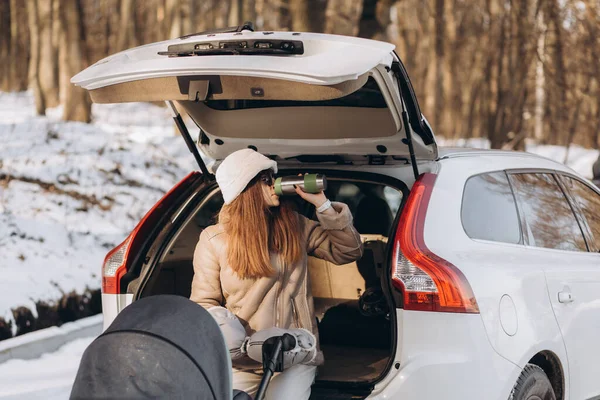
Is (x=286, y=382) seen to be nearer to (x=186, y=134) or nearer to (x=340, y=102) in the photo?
(x=340, y=102)

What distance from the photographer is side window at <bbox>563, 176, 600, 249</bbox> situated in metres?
5.51

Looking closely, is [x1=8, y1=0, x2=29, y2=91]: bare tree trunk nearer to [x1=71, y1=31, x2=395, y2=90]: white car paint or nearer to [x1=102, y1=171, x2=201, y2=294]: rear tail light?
[x1=102, y1=171, x2=201, y2=294]: rear tail light

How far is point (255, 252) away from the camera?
14.0 feet

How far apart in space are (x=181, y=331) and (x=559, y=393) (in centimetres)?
240

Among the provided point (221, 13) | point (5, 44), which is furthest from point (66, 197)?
point (221, 13)

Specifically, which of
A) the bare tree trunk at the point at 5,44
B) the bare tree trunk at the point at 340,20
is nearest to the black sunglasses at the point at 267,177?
the bare tree trunk at the point at 340,20

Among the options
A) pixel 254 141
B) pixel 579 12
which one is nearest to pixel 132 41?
pixel 579 12

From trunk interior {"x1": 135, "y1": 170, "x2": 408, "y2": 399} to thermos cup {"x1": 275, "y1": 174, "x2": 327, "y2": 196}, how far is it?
20.4 inches

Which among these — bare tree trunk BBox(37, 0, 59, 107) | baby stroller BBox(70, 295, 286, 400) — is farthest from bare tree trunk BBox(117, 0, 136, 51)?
baby stroller BBox(70, 295, 286, 400)

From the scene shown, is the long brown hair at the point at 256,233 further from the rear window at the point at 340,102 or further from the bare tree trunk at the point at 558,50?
the bare tree trunk at the point at 558,50

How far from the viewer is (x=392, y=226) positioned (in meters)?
4.35

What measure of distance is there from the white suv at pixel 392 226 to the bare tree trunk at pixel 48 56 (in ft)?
53.7

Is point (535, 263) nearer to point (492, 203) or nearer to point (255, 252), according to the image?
point (492, 203)

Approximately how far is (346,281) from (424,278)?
1728mm
